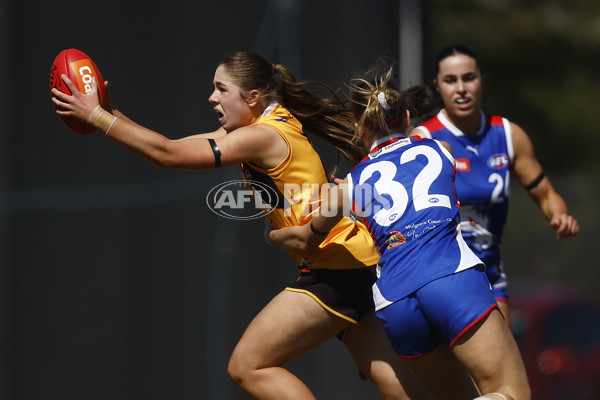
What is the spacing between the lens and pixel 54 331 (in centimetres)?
467

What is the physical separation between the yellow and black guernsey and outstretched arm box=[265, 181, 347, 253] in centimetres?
8

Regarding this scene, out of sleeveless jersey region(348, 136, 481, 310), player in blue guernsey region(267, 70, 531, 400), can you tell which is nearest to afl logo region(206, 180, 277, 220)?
player in blue guernsey region(267, 70, 531, 400)

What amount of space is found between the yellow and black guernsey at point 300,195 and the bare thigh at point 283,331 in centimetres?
22

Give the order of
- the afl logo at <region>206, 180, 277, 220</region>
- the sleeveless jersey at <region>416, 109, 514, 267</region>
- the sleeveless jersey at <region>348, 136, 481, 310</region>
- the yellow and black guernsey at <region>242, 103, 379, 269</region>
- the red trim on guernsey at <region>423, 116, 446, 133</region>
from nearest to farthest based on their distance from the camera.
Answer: the sleeveless jersey at <region>348, 136, 481, 310</region>
the yellow and black guernsey at <region>242, 103, 379, 269</region>
the sleeveless jersey at <region>416, 109, 514, 267</region>
the red trim on guernsey at <region>423, 116, 446, 133</region>
the afl logo at <region>206, 180, 277, 220</region>

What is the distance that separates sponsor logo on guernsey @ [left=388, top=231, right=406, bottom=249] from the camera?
3.59 metres

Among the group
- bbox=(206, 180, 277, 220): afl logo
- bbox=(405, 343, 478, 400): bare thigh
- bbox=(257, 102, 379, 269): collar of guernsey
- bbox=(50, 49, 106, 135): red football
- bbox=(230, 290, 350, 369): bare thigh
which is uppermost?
bbox=(50, 49, 106, 135): red football

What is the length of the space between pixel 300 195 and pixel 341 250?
1.00 feet

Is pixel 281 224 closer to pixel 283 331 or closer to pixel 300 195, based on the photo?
pixel 300 195

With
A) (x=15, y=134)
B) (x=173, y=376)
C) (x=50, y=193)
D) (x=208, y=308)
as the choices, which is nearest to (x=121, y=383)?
(x=173, y=376)

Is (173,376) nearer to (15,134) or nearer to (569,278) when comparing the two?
(15,134)

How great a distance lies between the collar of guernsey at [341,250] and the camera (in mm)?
3977

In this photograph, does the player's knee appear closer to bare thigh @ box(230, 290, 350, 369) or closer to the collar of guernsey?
bare thigh @ box(230, 290, 350, 369)

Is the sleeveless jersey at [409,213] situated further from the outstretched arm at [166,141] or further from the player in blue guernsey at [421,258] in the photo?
the outstretched arm at [166,141]

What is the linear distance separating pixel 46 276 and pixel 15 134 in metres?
0.74
